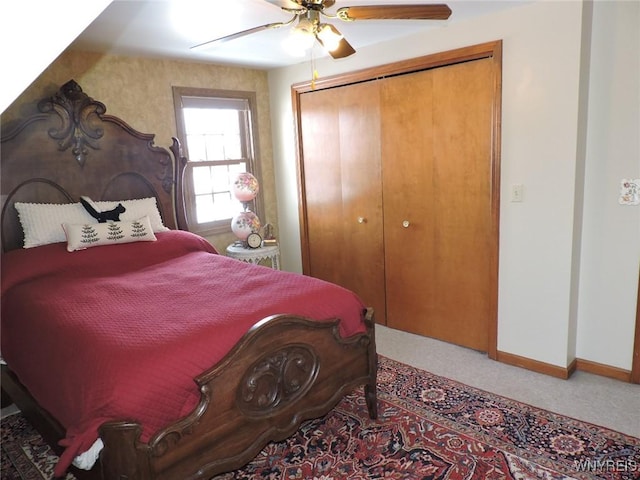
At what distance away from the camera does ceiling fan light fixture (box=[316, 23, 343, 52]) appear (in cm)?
200

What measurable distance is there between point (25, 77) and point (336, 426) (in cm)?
214

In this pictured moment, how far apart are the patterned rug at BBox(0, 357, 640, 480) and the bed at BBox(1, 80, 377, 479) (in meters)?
0.21

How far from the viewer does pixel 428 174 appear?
11.0ft

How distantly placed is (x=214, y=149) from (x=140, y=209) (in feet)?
3.55

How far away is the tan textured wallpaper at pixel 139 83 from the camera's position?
312 cm

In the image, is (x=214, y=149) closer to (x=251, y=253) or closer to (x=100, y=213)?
(x=251, y=253)

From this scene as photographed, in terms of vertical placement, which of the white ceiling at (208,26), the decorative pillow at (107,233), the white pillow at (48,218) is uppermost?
the white ceiling at (208,26)

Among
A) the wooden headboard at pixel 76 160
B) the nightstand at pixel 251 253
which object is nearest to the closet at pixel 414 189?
the nightstand at pixel 251 253

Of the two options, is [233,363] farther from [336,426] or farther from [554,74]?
[554,74]

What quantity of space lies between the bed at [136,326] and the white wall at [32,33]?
1030 millimetres

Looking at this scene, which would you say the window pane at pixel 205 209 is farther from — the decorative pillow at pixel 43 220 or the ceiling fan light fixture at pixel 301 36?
the ceiling fan light fixture at pixel 301 36

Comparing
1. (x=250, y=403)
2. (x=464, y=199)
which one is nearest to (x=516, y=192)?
(x=464, y=199)

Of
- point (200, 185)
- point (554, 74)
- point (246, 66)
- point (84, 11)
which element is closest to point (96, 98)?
point (200, 185)

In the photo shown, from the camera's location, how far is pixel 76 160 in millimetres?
3127
